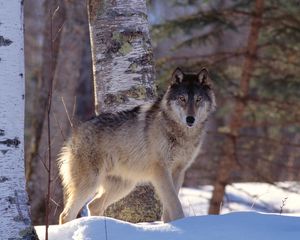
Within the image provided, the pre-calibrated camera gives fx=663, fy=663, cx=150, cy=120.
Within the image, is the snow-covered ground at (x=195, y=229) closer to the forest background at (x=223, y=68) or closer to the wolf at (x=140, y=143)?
the wolf at (x=140, y=143)

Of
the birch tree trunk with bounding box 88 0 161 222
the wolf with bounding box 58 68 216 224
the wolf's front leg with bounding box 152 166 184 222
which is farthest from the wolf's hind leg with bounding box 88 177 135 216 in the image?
the wolf's front leg with bounding box 152 166 184 222

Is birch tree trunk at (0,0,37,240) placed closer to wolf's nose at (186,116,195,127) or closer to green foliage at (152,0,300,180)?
wolf's nose at (186,116,195,127)

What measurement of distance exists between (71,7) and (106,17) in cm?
771

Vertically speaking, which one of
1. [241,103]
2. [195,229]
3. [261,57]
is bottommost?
[195,229]

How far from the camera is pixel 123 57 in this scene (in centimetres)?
722

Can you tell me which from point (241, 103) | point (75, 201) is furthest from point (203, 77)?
point (241, 103)

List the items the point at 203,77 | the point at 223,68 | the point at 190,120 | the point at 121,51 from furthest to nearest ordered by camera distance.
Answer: the point at 223,68 < the point at 121,51 < the point at 203,77 < the point at 190,120

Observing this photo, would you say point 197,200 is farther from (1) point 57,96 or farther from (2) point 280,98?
(1) point 57,96

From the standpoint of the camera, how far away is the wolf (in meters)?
6.80

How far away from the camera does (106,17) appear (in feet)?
23.7

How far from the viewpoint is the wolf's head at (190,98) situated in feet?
22.2

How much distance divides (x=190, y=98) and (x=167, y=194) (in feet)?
3.40

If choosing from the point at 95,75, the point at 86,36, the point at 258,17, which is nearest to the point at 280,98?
the point at 258,17

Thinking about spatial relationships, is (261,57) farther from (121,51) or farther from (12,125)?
(12,125)
